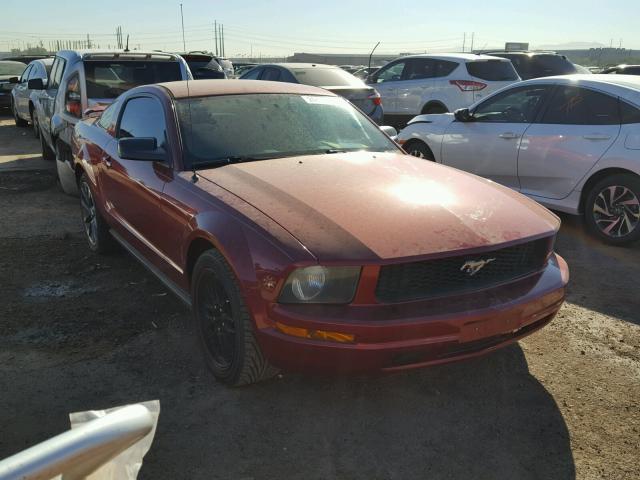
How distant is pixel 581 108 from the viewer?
19.2 feet

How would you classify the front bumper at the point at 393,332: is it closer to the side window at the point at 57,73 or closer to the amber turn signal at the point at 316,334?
the amber turn signal at the point at 316,334

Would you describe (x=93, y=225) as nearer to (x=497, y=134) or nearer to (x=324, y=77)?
(x=497, y=134)

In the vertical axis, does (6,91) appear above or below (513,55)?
below

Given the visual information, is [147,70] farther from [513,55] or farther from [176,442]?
[513,55]

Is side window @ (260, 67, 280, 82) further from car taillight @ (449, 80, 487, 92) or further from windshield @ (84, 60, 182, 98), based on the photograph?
car taillight @ (449, 80, 487, 92)

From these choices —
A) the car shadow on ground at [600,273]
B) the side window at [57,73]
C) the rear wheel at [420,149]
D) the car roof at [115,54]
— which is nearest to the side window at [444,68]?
the rear wheel at [420,149]

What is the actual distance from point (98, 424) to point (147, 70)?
7.64 meters

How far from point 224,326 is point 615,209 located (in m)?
4.05

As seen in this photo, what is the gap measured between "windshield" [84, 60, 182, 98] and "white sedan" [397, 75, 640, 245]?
3980mm

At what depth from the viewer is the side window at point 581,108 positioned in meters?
5.61

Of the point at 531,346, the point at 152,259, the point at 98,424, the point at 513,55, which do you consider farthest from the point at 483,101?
the point at 513,55

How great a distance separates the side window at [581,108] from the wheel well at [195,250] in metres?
4.18

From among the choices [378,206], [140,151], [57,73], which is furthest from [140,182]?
[57,73]

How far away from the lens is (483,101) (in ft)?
22.2
